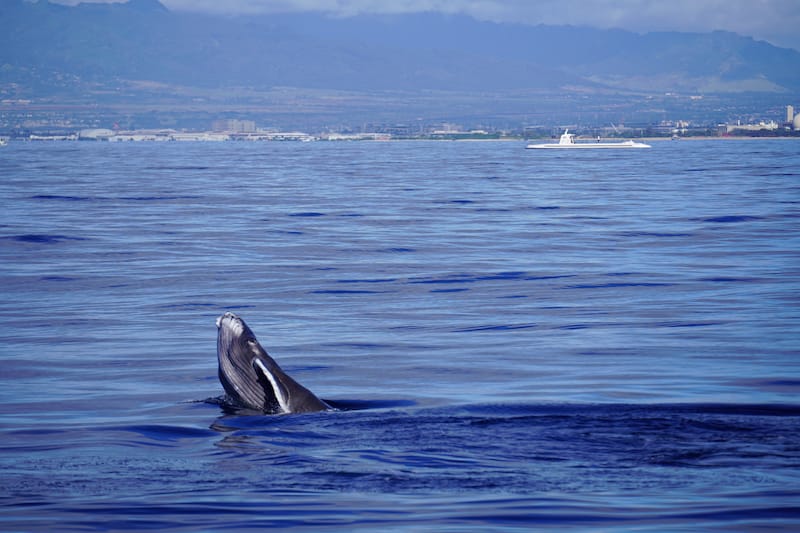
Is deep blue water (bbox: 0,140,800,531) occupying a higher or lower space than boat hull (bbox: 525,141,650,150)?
lower

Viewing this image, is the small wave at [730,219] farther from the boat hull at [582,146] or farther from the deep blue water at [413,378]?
the boat hull at [582,146]

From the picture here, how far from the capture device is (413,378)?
11805 millimetres

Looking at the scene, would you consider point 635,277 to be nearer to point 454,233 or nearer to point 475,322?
point 475,322

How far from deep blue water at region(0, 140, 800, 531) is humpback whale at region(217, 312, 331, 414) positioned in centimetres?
27

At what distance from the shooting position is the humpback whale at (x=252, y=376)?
9.21 metres

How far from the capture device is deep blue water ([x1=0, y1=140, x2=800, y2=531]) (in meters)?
7.11

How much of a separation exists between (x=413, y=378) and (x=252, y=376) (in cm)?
263

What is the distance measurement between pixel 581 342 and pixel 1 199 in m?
33.7

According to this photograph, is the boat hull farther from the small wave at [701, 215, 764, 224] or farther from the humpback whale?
the humpback whale

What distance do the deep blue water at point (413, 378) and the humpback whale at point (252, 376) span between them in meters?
0.27

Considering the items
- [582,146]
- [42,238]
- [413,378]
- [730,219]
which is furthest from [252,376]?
[582,146]

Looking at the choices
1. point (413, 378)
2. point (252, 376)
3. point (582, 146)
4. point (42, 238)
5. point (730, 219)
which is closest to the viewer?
point (252, 376)

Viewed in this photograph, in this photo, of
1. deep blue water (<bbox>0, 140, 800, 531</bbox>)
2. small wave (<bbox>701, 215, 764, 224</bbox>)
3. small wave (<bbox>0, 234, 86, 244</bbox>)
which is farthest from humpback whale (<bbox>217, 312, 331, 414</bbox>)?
small wave (<bbox>701, 215, 764, 224</bbox>)

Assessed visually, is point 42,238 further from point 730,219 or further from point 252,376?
point 252,376
